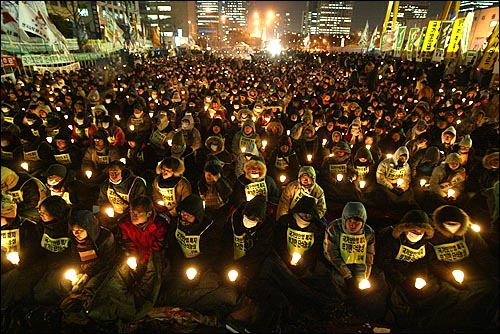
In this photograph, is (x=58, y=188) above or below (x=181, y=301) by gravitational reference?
above

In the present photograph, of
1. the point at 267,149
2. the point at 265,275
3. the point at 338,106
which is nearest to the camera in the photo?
the point at 265,275

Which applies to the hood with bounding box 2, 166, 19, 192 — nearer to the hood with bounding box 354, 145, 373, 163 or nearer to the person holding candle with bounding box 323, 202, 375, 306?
the person holding candle with bounding box 323, 202, 375, 306

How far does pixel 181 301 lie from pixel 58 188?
2.95 metres

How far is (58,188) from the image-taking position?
5.00 metres

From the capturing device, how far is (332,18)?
5408 inches

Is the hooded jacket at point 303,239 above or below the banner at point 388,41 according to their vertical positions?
below

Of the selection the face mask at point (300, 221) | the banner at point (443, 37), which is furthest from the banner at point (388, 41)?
the face mask at point (300, 221)

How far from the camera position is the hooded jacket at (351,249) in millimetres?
3736

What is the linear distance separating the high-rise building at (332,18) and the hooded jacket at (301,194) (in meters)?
141

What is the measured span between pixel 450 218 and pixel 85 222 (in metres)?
4.19

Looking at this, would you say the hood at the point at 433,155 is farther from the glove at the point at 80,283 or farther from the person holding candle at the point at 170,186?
the glove at the point at 80,283

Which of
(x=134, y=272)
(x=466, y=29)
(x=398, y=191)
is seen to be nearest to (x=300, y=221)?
(x=134, y=272)

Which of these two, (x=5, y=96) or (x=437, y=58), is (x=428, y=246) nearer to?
(x=5, y=96)

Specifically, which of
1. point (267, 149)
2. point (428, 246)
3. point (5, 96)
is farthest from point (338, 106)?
point (5, 96)
